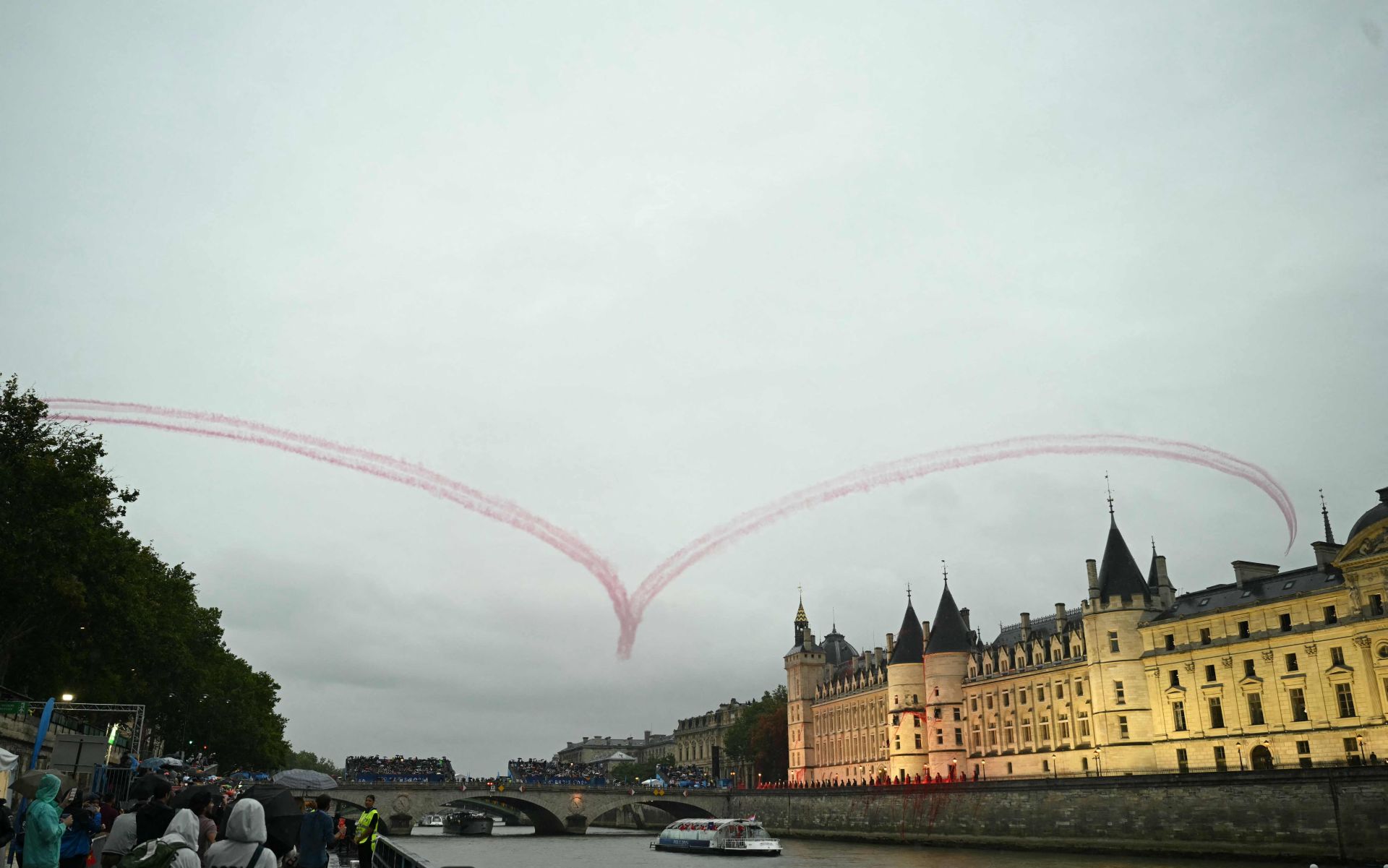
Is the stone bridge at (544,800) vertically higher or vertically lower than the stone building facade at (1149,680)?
lower

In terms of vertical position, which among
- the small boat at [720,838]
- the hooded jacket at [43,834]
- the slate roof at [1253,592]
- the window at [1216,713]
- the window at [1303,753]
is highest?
the slate roof at [1253,592]

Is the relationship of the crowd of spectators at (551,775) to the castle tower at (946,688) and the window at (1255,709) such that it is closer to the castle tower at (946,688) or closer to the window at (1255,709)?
the castle tower at (946,688)

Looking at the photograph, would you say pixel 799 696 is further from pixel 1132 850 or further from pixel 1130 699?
pixel 1132 850

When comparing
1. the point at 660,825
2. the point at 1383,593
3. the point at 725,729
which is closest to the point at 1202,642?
the point at 1383,593

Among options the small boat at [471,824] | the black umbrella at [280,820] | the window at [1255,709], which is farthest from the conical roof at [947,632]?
the black umbrella at [280,820]

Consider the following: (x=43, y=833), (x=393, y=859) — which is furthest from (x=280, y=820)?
(x=393, y=859)

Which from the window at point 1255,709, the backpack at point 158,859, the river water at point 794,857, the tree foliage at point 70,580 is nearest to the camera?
the backpack at point 158,859

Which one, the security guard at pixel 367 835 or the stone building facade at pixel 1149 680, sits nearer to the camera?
the security guard at pixel 367 835
